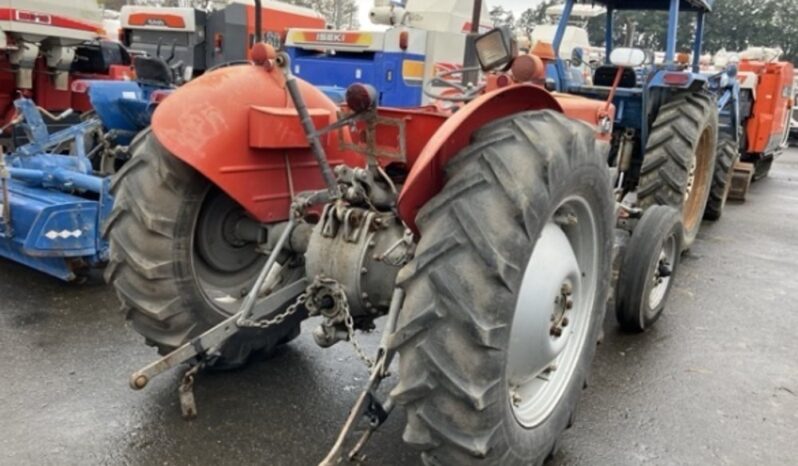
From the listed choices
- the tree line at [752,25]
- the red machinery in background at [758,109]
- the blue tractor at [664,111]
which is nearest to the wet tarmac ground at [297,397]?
the blue tractor at [664,111]

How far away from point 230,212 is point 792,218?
8085mm

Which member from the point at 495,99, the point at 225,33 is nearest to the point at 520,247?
the point at 495,99

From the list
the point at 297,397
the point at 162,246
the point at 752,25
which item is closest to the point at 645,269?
the point at 297,397

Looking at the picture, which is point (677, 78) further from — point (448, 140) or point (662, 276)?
point (448, 140)

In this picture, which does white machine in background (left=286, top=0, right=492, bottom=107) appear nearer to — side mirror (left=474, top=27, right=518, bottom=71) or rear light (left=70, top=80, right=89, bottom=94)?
rear light (left=70, top=80, right=89, bottom=94)

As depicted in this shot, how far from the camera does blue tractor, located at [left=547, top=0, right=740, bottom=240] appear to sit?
504 cm

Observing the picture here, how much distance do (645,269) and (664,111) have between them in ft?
6.41

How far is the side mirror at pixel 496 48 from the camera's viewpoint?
2.37 meters

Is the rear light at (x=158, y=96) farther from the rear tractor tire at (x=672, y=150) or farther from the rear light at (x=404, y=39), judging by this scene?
the rear light at (x=404, y=39)

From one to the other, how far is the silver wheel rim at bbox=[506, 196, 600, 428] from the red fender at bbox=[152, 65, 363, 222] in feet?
3.65

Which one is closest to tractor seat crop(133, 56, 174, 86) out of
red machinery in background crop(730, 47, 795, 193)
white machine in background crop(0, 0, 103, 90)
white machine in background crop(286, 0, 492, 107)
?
white machine in background crop(0, 0, 103, 90)

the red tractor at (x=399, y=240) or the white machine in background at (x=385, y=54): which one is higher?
the white machine in background at (x=385, y=54)

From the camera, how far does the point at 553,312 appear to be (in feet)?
8.15

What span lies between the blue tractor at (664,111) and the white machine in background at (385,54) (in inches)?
104
